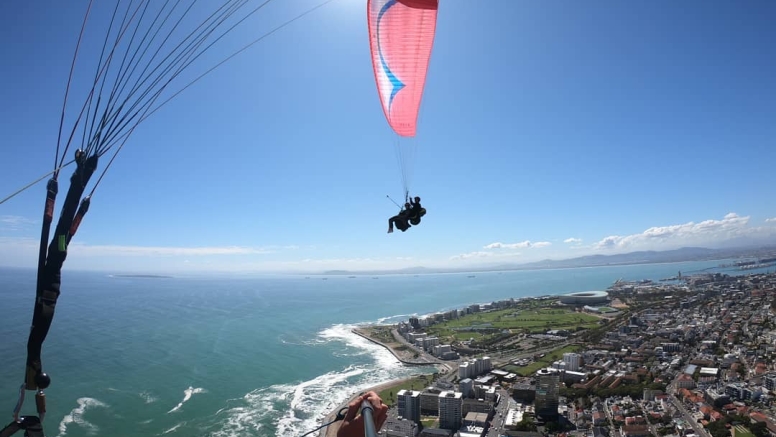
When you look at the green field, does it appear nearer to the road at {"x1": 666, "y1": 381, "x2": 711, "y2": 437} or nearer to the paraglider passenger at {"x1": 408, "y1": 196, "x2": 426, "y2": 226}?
the road at {"x1": 666, "y1": 381, "x2": 711, "y2": 437}

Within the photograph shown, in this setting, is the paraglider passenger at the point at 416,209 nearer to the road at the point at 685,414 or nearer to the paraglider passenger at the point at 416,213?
the paraglider passenger at the point at 416,213

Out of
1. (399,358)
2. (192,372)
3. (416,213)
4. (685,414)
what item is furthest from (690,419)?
(192,372)

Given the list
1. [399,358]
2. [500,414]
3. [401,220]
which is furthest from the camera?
[399,358]

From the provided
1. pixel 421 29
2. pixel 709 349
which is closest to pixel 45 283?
pixel 421 29

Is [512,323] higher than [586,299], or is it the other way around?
[586,299]

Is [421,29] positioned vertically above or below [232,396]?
above

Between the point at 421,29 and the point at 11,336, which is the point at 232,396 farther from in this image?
the point at 11,336

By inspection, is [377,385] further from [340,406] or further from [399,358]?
[399,358]

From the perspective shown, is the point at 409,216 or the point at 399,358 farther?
the point at 399,358
